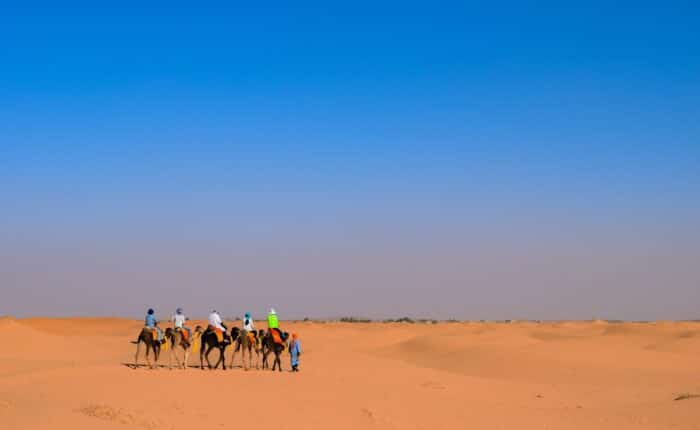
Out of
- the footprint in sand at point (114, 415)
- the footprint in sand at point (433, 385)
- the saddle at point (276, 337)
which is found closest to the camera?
the footprint in sand at point (114, 415)

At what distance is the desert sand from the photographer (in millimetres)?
17828

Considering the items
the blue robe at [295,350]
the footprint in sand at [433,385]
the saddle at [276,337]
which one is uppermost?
the saddle at [276,337]

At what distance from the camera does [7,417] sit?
15.6 metres

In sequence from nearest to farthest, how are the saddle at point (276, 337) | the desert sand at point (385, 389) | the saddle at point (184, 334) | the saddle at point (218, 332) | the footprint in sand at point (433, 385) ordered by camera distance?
the desert sand at point (385, 389), the footprint in sand at point (433, 385), the saddle at point (184, 334), the saddle at point (218, 332), the saddle at point (276, 337)

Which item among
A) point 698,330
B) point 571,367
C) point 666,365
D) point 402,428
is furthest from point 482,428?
point 698,330

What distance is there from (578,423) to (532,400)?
19.0 feet

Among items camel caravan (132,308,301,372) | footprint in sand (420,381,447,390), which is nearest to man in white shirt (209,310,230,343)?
camel caravan (132,308,301,372)

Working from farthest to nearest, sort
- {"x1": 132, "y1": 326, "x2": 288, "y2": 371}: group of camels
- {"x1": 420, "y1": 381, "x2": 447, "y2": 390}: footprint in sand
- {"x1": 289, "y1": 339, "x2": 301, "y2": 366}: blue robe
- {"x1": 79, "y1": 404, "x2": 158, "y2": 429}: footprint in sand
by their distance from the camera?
{"x1": 289, "y1": 339, "x2": 301, "y2": 366}: blue robe < {"x1": 132, "y1": 326, "x2": 288, "y2": 371}: group of camels < {"x1": 420, "y1": 381, "x2": 447, "y2": 390}: footprint in sand < {"x1": 79, "y1": 404, "x2": 158, "y2": 429}: footprint in sand

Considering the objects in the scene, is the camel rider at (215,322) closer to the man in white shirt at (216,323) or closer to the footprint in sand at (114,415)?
the man in white shirt at (216,323)

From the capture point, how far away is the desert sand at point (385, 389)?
17828 mm

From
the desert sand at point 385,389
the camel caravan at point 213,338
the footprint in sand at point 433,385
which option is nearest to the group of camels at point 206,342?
the camel caravan at point 213,338

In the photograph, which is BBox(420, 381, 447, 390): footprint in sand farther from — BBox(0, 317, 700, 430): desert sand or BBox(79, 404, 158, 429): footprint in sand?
BBox(79, 404, 158, 429): footprint in sand

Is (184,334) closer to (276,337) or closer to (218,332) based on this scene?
(218,332)

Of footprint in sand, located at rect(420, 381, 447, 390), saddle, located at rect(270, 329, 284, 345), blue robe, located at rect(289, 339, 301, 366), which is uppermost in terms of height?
saddle, located at rect(270, 329, 284, 345)
